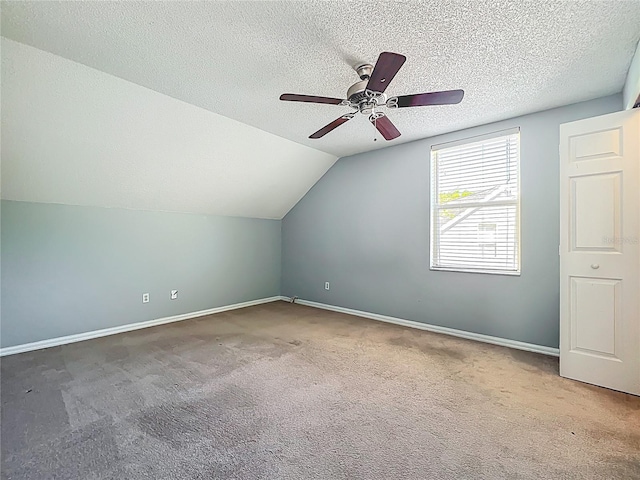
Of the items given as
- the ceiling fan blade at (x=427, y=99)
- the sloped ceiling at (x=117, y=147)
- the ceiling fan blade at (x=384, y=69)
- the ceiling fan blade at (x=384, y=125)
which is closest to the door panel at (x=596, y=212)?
the ceiling fan blade at (x=427, y=99)

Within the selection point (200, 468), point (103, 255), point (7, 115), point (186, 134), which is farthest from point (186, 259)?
point (200, 468)

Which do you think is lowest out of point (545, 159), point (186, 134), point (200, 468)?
point (200, 468)

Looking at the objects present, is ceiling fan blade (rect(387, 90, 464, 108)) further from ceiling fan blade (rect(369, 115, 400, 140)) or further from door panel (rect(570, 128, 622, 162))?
door panel (rect(570, 128, 622, 162))

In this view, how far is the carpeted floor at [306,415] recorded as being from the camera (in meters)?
1.57

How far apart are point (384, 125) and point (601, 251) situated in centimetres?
199

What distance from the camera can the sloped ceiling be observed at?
2.35 metres

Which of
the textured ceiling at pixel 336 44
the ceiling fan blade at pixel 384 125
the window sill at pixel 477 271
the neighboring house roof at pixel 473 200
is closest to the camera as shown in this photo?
the textured ceiling at pixel 336 44

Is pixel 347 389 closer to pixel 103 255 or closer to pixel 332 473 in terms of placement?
pixel 332 473

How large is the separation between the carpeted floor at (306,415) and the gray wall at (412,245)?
1.61ft

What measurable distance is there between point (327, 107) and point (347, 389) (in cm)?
256

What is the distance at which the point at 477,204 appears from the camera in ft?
11.6

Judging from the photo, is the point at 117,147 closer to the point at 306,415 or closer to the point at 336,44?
the point at 336,44

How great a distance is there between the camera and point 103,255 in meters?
3.70

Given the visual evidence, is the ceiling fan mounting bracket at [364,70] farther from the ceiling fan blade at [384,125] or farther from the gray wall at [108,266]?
the gray wall at [108,266]
